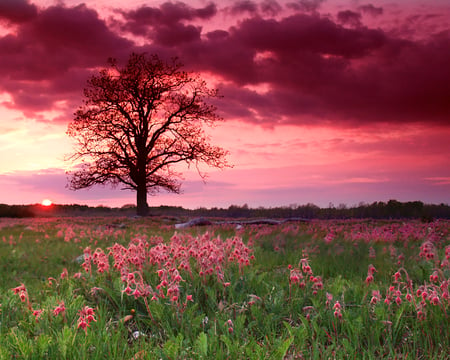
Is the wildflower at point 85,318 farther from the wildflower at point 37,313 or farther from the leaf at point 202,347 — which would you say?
the wildflower at point 37,313

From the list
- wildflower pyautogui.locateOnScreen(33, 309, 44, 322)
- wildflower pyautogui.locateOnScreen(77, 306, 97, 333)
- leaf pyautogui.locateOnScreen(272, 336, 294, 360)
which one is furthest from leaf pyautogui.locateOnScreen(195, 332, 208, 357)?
wildflower pyautogui.locateOnScreen(33, 309, 44, 322)

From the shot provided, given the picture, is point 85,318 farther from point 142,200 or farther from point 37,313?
point 142,200

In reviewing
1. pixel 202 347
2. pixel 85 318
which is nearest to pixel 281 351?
pixel 202 347

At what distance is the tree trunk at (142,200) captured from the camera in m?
32.6

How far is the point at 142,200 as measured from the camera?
32750mm

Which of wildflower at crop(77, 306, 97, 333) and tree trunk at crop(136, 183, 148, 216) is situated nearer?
wildflower at crop(77, 306, 97, 333)

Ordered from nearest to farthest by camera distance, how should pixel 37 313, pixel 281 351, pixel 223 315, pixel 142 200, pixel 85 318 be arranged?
pixel 281 351, pixel 85 318, pixel 223 315, pixel 37 313, pixel 142 200

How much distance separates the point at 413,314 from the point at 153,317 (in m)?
2.58

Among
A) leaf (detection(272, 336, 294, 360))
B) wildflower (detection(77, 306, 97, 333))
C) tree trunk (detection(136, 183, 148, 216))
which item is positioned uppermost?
tree trunk (detection(136, 183, 148, 216))

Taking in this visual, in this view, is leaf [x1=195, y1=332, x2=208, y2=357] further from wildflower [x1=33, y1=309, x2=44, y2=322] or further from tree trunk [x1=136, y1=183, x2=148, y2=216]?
tree trunk [x1=136, y1=183, x2=148, y2=216]

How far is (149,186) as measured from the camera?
34.2 meters

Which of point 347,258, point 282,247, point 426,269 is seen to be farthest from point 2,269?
point 426,269

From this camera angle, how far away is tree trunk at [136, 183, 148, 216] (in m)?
32.6

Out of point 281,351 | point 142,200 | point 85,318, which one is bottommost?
point 281,351
